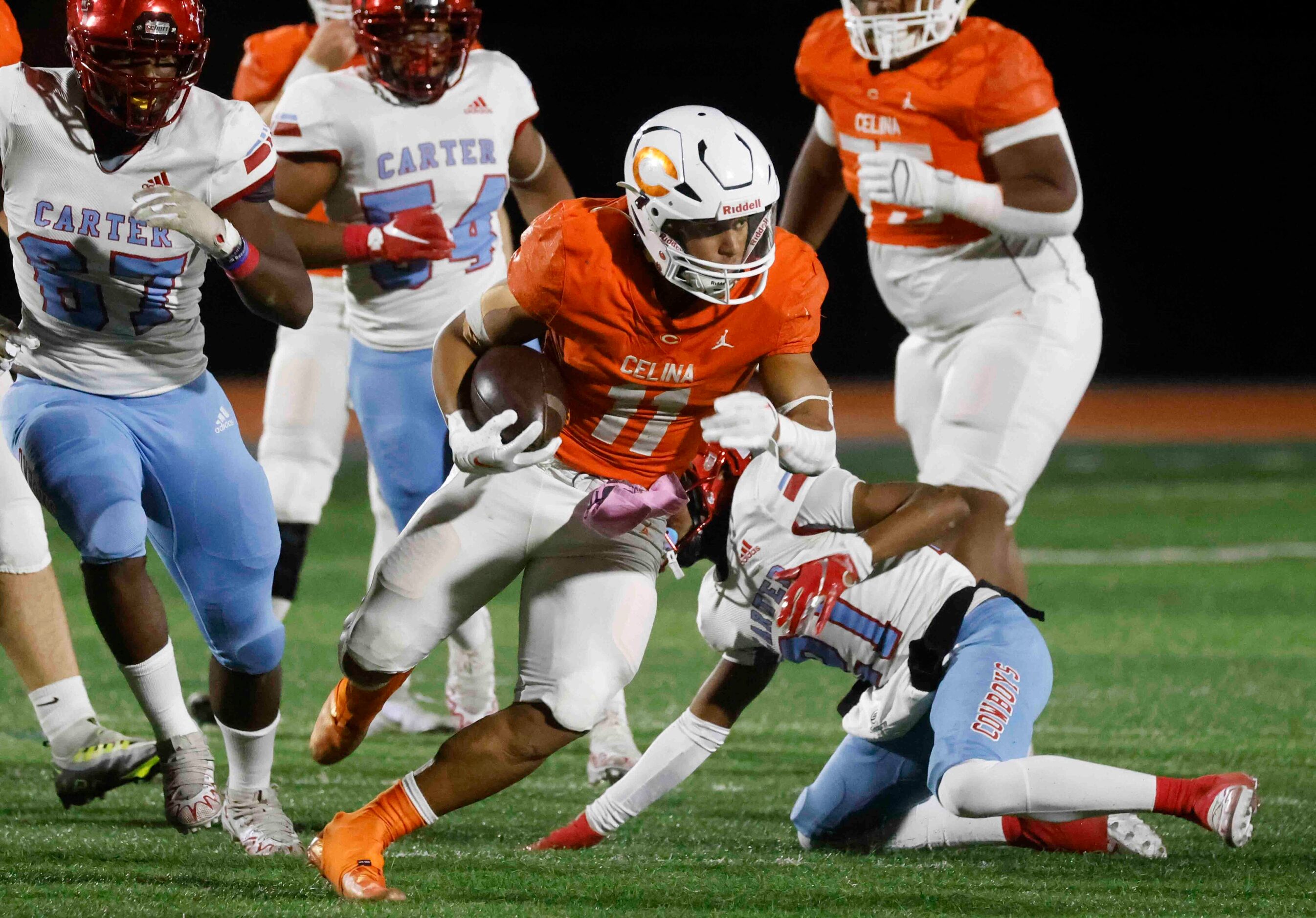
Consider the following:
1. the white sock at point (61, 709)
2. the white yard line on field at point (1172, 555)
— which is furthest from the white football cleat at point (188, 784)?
the white yard line on field at point (1172, 555)

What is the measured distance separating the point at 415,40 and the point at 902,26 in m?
1.20

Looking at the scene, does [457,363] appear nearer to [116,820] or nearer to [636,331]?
[636,331]

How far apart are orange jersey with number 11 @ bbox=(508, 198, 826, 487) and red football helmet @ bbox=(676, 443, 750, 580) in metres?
0.12

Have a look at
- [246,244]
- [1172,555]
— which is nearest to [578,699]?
[246,244]

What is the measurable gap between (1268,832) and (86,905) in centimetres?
234

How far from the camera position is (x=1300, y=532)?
9.06 meters

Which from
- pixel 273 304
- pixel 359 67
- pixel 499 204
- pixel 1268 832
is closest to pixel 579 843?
pixel 273 304

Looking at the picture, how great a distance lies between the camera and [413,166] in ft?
14.4

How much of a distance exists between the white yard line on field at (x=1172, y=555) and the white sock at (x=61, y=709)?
5.37 meters

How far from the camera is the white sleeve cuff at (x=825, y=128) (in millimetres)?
4566

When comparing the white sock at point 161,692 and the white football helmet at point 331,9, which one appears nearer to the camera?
the white sock at point 161,692

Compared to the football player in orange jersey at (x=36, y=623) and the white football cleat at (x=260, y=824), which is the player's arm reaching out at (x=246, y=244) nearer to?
the football player in orange jersey at (x=36, y=623)

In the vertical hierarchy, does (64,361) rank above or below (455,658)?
above

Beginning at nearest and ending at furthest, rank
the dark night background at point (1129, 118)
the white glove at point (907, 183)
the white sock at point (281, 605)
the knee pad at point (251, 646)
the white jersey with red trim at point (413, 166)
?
the knee pad at point (251, 646)
the white glove at point (907, 183)
the white jersey with red trim at point (413, 166)
the white sock at point (281, 605)
the dark night background at point (1129, 118)
